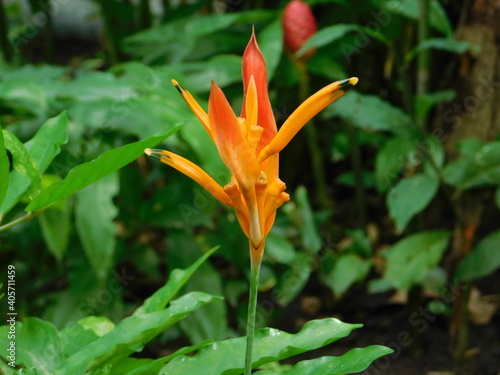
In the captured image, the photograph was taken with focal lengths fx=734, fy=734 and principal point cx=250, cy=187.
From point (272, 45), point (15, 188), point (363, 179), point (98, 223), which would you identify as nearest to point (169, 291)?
point (15, 188)

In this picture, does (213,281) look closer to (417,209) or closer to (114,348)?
(417,209)

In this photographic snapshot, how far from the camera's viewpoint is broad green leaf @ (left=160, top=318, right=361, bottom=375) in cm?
78

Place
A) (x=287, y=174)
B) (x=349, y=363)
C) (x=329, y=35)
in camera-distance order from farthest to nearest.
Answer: (x=287, y=174) → (x=329, y=35) → (x=349, y=363)

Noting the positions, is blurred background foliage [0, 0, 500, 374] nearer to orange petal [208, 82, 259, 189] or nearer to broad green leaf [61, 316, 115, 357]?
broad green leaf [61, 316, 115, 357]

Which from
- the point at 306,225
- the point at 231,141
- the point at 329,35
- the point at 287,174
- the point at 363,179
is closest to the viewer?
the point at 231,141

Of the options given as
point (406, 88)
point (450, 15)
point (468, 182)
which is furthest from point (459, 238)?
point (450, 15)

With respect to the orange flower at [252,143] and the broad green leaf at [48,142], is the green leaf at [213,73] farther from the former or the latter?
the orange flower at [252,143]

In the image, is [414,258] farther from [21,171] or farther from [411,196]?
[21,171]

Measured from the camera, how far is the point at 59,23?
4.23 metres

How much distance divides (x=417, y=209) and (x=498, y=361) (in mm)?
479

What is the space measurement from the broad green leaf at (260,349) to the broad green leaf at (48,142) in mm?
283

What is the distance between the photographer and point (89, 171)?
763 millimetres

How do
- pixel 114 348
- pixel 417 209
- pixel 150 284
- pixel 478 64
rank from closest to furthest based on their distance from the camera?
pixel 114 348 → pixel 417 209 → pixel 478 64 → pixel 150 284

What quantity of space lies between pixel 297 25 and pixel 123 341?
1.42 m
